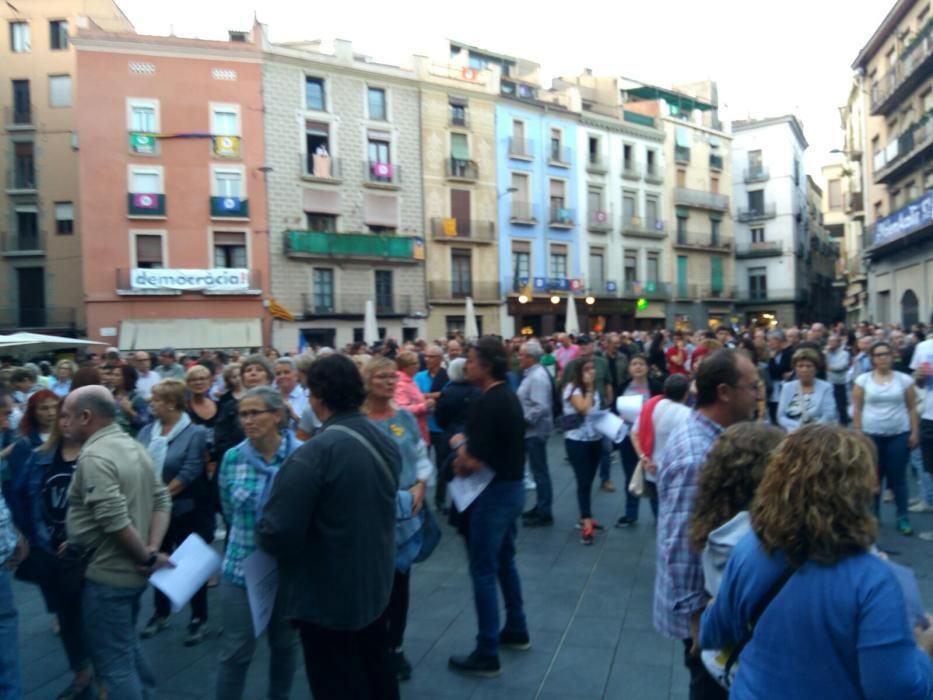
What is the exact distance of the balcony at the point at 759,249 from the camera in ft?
156

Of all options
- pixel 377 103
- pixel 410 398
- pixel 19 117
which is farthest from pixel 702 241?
pixel 410 398

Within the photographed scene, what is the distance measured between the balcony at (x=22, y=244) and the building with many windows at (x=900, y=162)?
1305 inches

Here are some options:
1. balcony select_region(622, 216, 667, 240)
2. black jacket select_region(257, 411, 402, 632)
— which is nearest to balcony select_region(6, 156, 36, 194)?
balcony select_region(622, 216, 667, 240)

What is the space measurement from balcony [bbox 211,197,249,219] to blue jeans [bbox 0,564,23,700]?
91.5 ft

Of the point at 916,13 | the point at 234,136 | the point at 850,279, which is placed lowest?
the point at 850,279

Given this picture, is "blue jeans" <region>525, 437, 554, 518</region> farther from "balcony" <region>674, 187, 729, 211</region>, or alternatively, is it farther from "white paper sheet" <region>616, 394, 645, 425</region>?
"balcony" <region>674, 187, 729, 211</region>

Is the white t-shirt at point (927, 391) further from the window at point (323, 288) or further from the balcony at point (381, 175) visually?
the balcony at point (381, 175)

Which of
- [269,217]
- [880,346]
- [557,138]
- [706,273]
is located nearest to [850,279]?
[706,273]

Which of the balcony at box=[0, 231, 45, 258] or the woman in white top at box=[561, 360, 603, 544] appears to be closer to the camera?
the woman in white top at box=[561, 360, 603, 544]

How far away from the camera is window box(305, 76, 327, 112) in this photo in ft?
103

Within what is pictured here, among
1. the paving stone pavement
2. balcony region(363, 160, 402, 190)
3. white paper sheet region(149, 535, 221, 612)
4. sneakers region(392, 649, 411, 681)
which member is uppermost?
balcony region(363, 160, 402, 190)

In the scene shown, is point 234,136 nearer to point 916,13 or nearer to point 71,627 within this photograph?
point 916,13

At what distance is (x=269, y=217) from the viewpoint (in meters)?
30.2

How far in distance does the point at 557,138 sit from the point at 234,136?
16.5m
